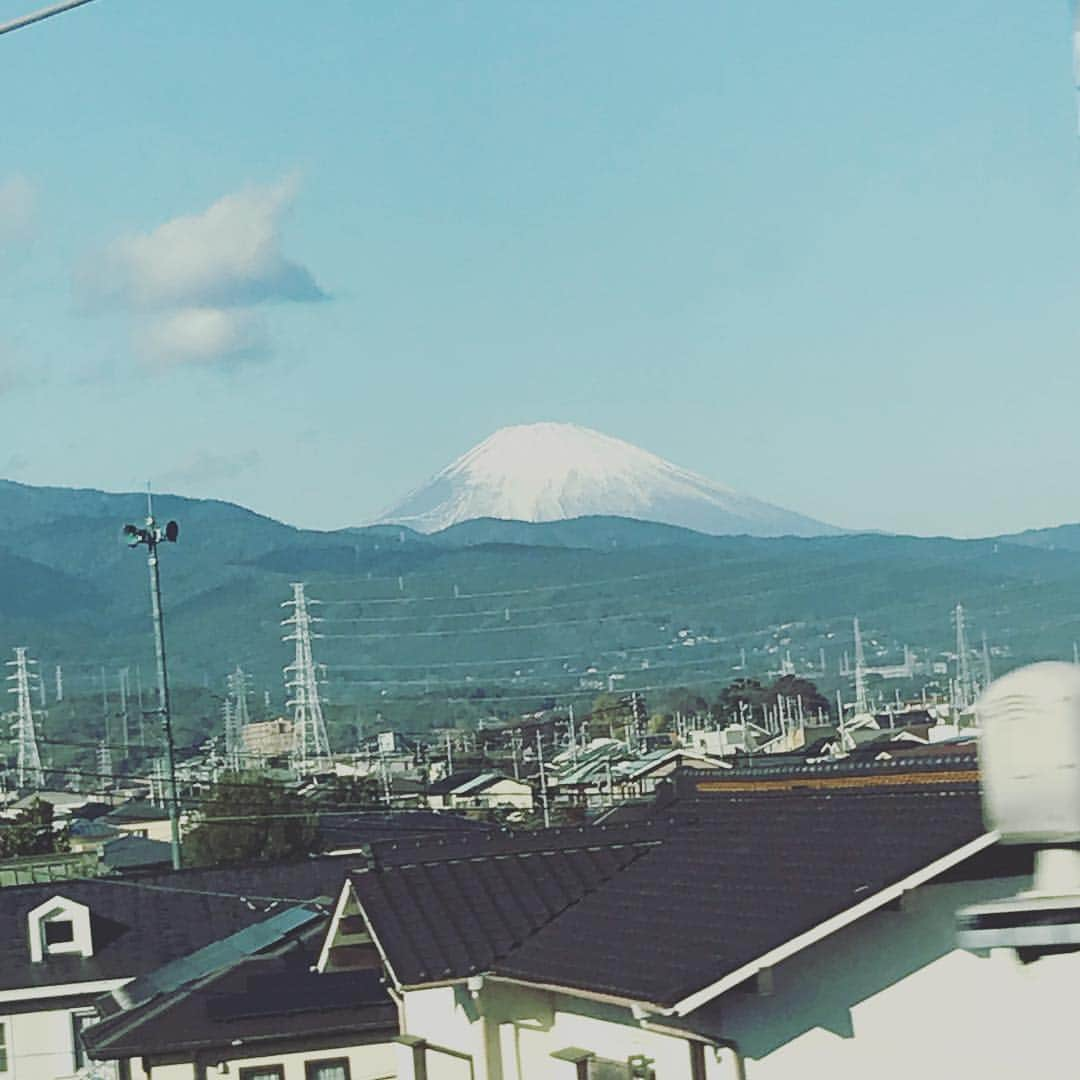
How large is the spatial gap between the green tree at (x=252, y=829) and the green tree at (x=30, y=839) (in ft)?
13.6

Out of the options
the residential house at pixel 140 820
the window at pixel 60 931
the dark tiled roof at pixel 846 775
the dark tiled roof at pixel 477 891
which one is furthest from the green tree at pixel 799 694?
the dark tiled roof at pixel 477 891

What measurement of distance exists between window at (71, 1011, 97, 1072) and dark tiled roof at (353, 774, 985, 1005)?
12.8 meters

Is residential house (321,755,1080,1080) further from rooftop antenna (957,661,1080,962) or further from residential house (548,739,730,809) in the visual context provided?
residential house (548,739,730,809)

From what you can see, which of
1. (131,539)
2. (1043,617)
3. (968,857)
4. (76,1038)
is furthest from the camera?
(1043,617)

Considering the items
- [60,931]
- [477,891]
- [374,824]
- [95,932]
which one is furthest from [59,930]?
[374,824]

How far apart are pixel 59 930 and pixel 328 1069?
11.4m

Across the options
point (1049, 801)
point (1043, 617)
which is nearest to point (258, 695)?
point (1043, 617)

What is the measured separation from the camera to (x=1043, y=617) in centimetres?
16062

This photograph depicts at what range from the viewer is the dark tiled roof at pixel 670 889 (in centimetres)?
896

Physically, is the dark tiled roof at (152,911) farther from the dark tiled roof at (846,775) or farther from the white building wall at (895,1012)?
the white building wall at (895,1012)

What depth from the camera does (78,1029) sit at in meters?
24.0

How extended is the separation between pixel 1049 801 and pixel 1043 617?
162 m

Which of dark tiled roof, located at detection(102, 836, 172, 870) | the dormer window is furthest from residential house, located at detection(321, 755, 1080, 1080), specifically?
dark tiled roof, located at detection(102, 836, 172, 870)

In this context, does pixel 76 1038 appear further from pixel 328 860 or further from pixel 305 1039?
pixel 305 1039
